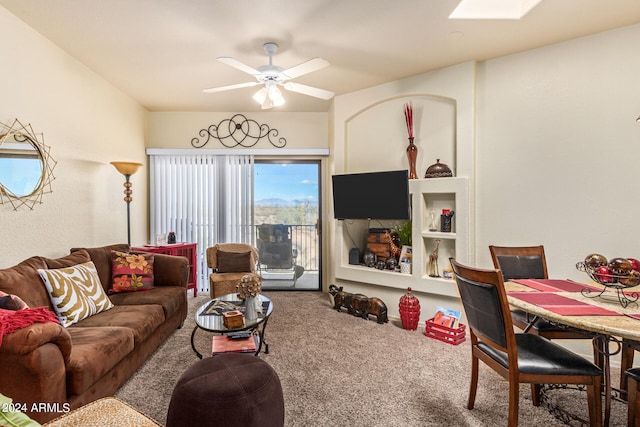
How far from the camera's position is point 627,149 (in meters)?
2.62

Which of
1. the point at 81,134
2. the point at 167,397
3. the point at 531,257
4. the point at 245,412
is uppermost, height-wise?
the point at 81,134

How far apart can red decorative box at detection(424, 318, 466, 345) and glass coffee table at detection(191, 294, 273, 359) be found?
158 centimetres

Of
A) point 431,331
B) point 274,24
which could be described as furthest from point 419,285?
point 274,24

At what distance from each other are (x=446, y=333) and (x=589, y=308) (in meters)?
1.59

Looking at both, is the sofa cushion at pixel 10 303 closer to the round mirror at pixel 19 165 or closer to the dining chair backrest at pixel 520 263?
the round mirror at pixel 19 165

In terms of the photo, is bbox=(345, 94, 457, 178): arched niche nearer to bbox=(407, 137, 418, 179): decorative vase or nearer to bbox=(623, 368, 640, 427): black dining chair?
bbox=(407, 137, 418, 179): decorative vase

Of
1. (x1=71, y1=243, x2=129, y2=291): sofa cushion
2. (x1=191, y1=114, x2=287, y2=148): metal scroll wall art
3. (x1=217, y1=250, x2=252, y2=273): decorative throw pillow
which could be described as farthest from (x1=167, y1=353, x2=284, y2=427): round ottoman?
(x1=191, y1=114, x2=287, y2=148): metal scroll wall art

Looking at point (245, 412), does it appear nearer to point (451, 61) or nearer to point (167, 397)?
point (167, 397)

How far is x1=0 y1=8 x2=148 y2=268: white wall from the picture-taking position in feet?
8.23

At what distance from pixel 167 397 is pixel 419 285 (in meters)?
2.53

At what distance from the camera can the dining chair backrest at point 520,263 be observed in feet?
8.24

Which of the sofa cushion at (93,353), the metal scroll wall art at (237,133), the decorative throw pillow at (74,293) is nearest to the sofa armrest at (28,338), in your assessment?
the sofa cushion at (93,353)

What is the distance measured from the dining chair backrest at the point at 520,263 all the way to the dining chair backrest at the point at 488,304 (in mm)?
832

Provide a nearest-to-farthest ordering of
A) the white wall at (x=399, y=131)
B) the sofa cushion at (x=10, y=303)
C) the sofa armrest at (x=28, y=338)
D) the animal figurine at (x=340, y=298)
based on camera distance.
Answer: the sofa armrest at (x=28, y=338) → the sofa cushion at (x=10, y=303) → the white wall at (x=399, y=131) → the animal figurine at (x=340, y=298)
